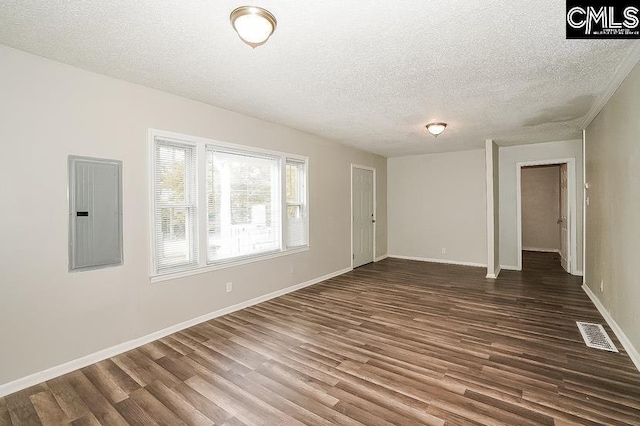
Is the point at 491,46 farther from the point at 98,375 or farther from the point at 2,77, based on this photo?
the point at 98,375

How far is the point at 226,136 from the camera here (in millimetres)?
3840

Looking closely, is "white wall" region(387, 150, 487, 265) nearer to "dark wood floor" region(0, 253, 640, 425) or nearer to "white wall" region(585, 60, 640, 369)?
"white wall" region(585, 60, 640, 369)

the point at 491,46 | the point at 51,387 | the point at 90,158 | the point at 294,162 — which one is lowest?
the point at 51,387

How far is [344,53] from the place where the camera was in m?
2.40

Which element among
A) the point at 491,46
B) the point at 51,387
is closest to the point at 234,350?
the point at 51,387

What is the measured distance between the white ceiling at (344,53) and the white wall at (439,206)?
2895 mm

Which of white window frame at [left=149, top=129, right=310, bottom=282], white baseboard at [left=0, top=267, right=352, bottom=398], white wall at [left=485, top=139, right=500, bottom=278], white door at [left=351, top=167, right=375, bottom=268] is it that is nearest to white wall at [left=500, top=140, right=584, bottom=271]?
white wall at [left=485, top=139, right=500, bottom=278]

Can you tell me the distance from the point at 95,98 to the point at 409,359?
3.75 meters

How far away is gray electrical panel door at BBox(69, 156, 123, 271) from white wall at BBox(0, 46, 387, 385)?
0.06 metres

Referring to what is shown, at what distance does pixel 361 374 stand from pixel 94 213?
9.09 feet

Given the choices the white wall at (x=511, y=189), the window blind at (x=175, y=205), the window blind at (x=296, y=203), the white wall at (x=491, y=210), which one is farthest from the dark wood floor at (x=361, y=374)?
the white wall at (x=511, y=189)

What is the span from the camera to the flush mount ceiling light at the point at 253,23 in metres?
1.82

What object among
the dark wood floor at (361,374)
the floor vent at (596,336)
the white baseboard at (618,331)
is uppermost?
the white baseboard at (618,331)

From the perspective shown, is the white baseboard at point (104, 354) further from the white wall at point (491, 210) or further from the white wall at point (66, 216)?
the white wall at point (491, 210)
